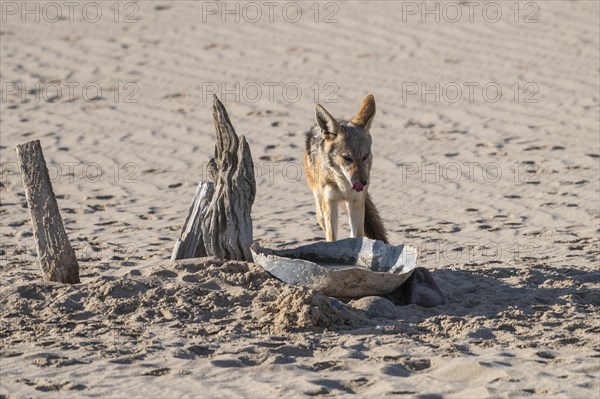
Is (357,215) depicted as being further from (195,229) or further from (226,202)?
(195,229)

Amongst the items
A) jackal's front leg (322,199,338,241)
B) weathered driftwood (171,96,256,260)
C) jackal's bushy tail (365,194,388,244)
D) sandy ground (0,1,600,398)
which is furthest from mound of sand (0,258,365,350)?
jackal's bushy tail (365,194,388,244)

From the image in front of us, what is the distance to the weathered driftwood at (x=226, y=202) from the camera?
8.02 meters

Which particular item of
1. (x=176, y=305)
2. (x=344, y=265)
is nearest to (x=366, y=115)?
(x=344, y=265)

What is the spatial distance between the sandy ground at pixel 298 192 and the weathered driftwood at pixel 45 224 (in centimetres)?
29

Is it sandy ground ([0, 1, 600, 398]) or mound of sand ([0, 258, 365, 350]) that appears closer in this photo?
sandy ground ([0, 1, 600, 398])

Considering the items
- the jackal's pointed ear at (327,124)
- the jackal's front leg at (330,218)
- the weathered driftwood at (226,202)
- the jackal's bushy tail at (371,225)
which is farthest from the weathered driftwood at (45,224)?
the jackal's bushy tail at (371,225)

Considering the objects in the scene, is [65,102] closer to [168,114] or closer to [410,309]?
[168,114]

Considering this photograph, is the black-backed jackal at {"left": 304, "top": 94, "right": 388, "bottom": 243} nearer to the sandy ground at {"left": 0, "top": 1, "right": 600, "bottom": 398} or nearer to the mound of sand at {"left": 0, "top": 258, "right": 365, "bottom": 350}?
the sandy ground at {"left": 0, "top": 1, "right": 600, "bottom": 398}

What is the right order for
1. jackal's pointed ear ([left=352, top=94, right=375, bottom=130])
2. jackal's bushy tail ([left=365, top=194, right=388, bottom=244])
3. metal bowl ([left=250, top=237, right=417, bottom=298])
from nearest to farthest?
metal bowl ([left=250, top=237, right=417, bottom=298]) → jackal's pointed ear ([left=352, top=94, right=375, bottom=130]) → jackal's bushy tail ([left=365, top=194, right=388, bottom=244])

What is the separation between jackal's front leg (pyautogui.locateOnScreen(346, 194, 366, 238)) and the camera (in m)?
8.80

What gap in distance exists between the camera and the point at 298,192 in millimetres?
12352

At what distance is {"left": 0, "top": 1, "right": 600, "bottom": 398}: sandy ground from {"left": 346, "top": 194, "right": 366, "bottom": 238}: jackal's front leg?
0.71 metres

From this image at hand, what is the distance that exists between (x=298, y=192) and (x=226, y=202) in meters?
4.39

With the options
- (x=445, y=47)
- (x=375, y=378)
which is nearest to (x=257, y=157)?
(x=445, y=47)
